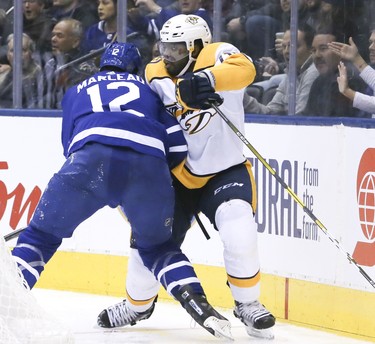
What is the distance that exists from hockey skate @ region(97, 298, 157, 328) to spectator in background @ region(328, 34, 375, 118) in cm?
133

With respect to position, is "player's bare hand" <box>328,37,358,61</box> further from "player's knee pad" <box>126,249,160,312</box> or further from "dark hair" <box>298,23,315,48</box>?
"player's knee pad" <box>126,249,160,312</box>

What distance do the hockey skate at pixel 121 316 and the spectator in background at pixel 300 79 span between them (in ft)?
4.53

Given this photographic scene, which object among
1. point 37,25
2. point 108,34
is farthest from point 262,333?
point 37,25

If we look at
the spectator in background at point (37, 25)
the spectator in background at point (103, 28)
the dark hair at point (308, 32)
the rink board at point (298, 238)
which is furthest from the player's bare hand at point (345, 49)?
the spectator in background at point (37, 25)

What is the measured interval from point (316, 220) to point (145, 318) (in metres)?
0.90

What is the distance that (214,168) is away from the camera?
5.02 meters

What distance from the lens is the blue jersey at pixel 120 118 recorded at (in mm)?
4688

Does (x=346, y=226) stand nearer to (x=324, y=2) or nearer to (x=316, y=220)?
(x=316, y=220)

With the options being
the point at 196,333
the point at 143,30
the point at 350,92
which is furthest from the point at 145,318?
the point at 143,30

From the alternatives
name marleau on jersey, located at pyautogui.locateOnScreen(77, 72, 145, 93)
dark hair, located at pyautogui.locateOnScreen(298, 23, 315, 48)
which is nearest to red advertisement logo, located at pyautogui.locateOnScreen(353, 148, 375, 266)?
name marleau on jersey, located at pyautogui.locateOnScreen(77, 72, 145, 93)

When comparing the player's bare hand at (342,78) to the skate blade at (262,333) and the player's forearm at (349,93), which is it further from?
the skate blade at (262,333)

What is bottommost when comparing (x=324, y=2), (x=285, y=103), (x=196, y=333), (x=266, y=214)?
(x=196, y=333)

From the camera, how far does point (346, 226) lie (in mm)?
5117

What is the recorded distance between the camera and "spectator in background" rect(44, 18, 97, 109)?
23.6ft
